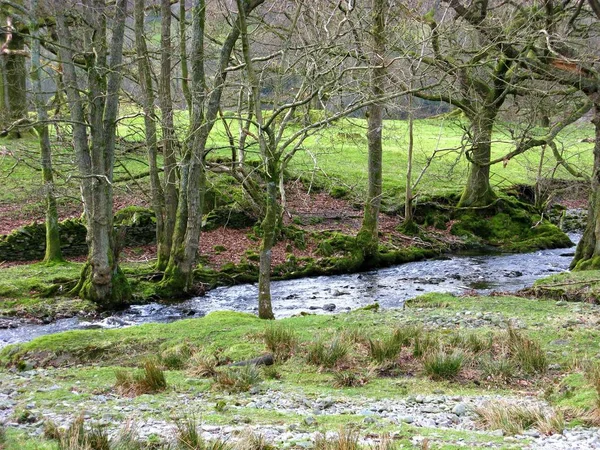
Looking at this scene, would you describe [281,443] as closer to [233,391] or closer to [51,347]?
[233,391]

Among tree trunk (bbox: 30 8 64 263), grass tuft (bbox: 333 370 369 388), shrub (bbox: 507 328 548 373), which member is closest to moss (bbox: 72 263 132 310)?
tree trunk (bbox: 30 8 64 263)

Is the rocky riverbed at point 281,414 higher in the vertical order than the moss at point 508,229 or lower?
lower

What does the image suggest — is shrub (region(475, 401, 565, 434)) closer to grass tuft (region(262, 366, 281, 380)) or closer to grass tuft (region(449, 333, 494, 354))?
grass tuft (region(449, 333, 494, 354))

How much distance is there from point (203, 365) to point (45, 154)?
10.3 meters

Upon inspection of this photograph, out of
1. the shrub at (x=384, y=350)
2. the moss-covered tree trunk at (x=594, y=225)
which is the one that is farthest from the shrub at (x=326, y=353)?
the moss-covered tree trunk at (x=594, y=225)

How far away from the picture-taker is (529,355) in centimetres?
809

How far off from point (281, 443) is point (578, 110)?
15.0 meters

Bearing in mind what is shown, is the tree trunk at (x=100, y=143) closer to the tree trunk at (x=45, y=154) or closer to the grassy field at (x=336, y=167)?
the tree trunk at (x=45, y=154)

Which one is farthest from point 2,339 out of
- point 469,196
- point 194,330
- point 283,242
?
point 469,196

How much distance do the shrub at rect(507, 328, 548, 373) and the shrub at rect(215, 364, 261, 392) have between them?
360 cm

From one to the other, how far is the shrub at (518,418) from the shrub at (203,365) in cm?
379

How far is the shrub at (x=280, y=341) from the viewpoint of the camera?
9.30 m

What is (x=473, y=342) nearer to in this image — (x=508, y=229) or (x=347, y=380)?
(x=347, y=380)

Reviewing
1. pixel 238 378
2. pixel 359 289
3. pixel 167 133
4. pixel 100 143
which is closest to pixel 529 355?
pixel 238 378
